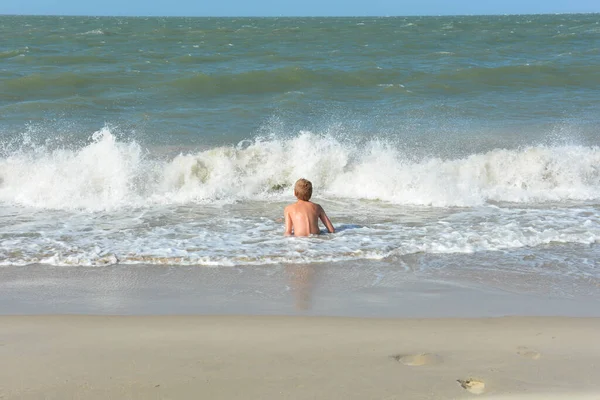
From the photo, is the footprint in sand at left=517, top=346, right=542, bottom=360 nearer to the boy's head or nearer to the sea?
the sea

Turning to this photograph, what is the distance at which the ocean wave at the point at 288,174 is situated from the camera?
9312 millimetres

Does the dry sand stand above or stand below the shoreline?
below

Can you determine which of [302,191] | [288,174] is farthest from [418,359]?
[288,174]

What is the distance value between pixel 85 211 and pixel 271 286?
12.2 ft

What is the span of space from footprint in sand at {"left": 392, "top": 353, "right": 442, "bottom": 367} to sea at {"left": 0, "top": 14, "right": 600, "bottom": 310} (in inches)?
61.5

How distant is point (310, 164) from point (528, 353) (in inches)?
263

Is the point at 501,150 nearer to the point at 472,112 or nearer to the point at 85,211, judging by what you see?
the point at 472,112

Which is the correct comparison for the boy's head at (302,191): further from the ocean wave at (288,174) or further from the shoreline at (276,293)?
the ocean wave at (288,174)

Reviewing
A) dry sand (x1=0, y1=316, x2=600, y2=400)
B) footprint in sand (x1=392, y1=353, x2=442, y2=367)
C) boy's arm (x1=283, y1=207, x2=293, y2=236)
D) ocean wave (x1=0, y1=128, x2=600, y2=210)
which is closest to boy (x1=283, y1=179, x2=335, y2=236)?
boy's arm (x1=283, y1=207, x2=293, y2=236)

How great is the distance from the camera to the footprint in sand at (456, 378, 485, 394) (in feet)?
11.8

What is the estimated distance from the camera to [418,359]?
405 cm

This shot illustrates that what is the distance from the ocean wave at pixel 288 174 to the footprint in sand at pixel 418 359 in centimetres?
498

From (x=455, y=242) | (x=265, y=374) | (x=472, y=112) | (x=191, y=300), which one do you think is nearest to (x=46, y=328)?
(x=191, y=300)

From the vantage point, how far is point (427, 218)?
8.16 meters
